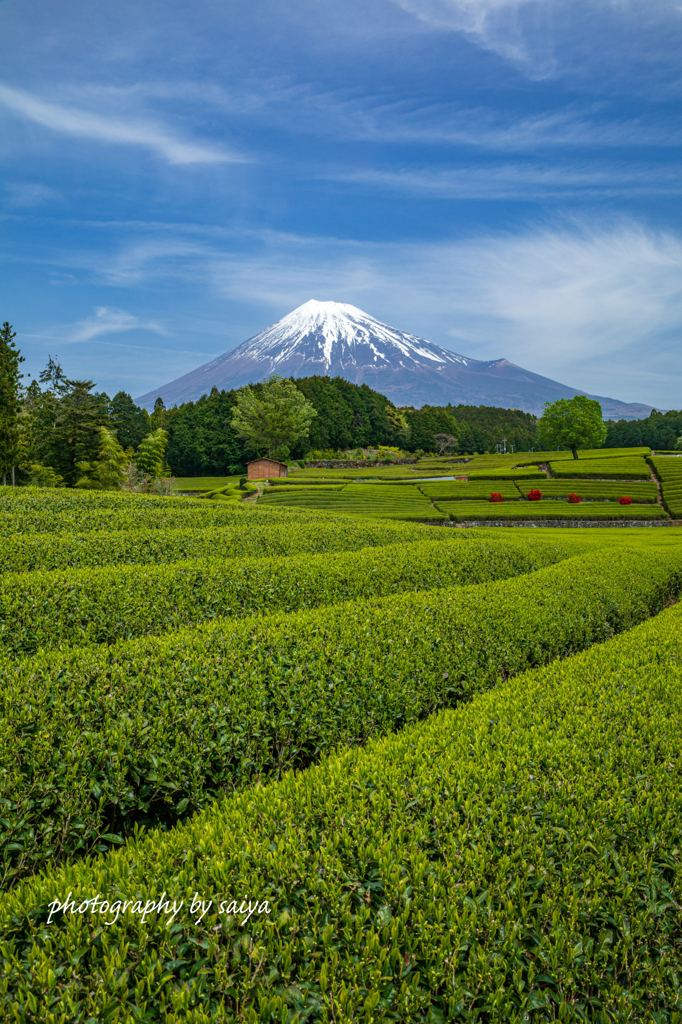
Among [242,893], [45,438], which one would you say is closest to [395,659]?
[242,893]

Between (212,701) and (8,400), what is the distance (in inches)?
1497

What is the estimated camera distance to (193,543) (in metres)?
11.5

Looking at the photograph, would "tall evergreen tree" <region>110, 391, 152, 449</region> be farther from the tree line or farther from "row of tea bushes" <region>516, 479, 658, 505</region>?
"row of tea bushes" <region>516, 479, 658, 505</region>

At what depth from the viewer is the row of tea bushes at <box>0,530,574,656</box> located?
23.2 ft

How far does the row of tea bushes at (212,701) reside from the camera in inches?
149

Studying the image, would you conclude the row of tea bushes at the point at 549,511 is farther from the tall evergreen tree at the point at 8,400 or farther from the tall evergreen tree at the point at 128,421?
the tall evergreen tree at the point at 128,421

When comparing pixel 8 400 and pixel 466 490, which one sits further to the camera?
pixel 466 490

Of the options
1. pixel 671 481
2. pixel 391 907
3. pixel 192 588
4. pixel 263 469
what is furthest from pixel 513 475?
pixel 391 907

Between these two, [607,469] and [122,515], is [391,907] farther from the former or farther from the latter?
[607,469]

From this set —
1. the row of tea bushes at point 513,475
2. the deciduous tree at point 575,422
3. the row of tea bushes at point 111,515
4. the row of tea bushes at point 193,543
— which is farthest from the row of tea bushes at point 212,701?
the deciduous tree at point 575,422

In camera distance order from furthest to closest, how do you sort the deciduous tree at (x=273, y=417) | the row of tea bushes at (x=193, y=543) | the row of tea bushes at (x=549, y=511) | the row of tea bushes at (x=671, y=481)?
the deciduous tree at (x=273, y=417) < the row of tea bushes at (x=671, y=481) < the row of tea bushes at (x=549, y=511) < the row of tea bushes at (x=193, y=543)

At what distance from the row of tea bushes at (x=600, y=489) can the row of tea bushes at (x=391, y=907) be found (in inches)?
1536

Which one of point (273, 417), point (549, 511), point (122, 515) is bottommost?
point (549, 511)

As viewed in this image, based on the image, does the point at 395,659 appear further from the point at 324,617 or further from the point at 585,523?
the point at 585,523
